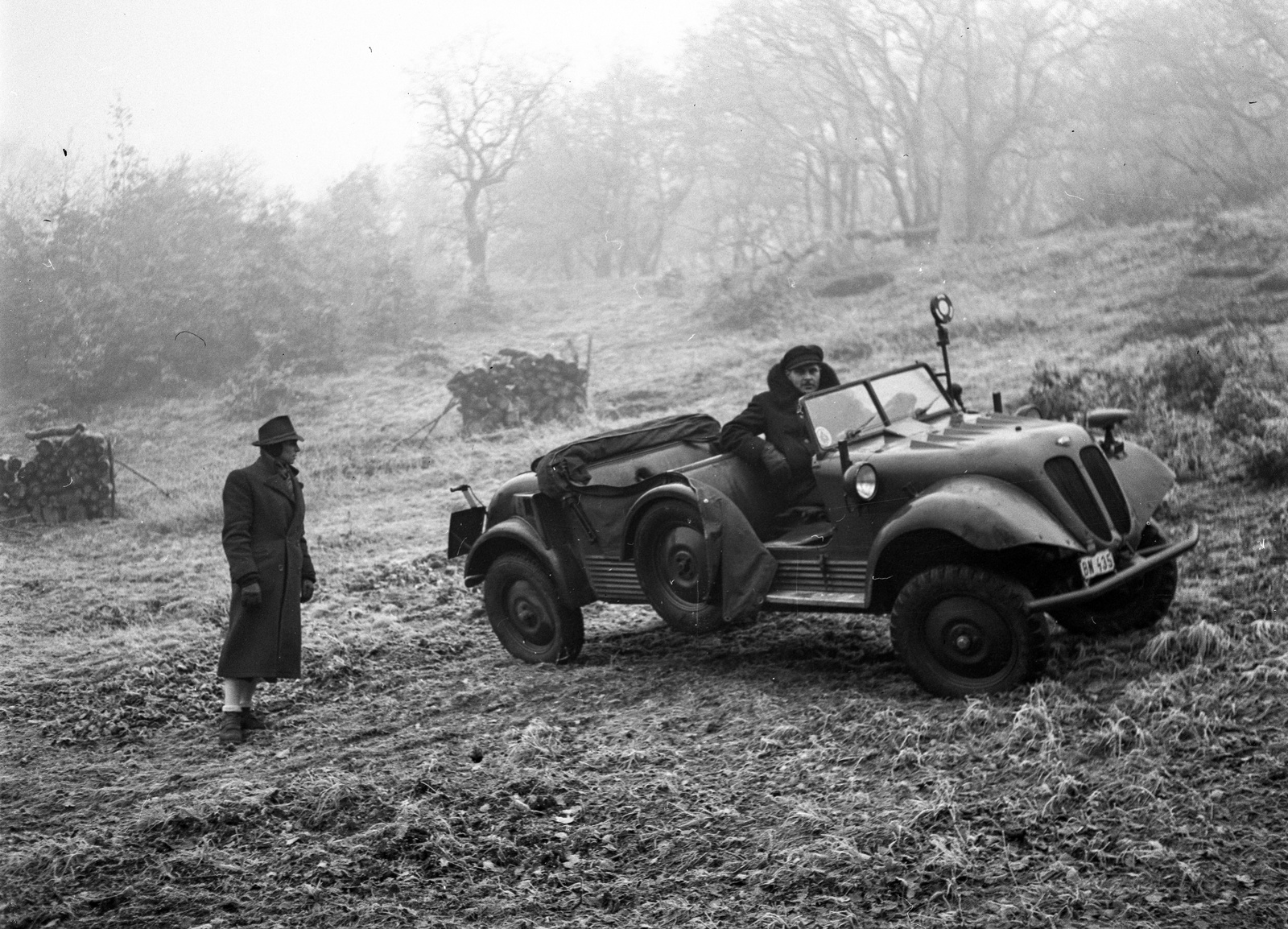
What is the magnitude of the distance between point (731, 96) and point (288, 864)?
83.1 ft

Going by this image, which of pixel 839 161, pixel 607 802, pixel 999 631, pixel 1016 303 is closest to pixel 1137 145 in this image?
pixel 1016 303

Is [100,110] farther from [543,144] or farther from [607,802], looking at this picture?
[543,144]

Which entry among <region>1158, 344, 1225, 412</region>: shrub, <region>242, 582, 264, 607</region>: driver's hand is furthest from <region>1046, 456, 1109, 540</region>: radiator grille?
<region>1158, 344, 1225, 412</region>: shrub

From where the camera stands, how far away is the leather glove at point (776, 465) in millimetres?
6785

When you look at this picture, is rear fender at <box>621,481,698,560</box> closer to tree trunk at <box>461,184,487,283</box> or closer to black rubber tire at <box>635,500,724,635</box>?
black rubber tire at <box>635,500,724,635</box>

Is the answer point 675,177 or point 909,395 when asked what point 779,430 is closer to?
point 909,395

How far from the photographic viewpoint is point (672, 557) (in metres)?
6.66

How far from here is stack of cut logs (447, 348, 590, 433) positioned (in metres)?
16.0

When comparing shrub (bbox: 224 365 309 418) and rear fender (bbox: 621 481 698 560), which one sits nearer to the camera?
rear fender (bbox: 621 481 698 560)

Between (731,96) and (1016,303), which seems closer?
(1016,303)

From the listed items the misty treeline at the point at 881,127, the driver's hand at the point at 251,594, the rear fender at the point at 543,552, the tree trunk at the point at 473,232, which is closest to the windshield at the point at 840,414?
the rear fender at the point at 543,552

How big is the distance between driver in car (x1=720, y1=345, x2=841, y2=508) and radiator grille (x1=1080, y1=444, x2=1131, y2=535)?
153 cm

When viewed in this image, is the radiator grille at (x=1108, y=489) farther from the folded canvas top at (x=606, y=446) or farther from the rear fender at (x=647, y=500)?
the folded canvas top at (x=606, y=446)

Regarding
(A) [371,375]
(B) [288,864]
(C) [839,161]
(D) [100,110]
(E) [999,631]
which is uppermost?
(C) [839,161]
